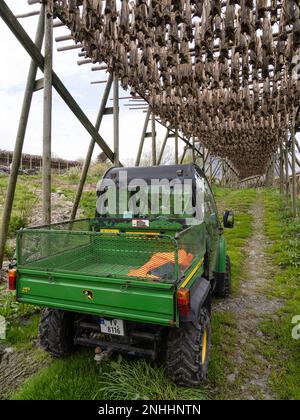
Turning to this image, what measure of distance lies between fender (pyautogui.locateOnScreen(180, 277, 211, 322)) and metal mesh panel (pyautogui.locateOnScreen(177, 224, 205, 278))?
259mm

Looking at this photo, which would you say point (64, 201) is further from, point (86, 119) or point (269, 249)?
point (269, 249)

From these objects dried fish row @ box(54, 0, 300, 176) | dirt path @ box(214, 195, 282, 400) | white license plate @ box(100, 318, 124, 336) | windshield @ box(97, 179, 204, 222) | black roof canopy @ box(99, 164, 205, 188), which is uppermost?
dried fish row @ box(54, 0, 300, 176)

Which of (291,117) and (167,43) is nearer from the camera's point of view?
(167,43)

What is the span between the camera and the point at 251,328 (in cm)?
405

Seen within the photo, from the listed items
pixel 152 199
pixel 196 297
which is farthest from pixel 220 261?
pixel 196 297

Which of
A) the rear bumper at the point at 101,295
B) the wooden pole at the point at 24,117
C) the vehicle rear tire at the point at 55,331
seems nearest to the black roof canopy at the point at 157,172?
the wooden pole at the point at 24,117

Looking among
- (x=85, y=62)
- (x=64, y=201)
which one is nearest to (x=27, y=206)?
(x=64, y=201)

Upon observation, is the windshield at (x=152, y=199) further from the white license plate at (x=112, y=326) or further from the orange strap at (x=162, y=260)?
the white license plate at (x=112, y=326)

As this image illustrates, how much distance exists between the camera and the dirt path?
9.52 feet

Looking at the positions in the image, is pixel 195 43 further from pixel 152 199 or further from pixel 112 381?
pixel 112 381

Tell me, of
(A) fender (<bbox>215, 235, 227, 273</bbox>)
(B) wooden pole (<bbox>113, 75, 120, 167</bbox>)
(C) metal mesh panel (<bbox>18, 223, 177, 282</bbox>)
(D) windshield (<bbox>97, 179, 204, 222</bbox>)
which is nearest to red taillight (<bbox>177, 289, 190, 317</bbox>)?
(C) metal mesh panel (<bbox>18, 223, 177, 282</bbox>)

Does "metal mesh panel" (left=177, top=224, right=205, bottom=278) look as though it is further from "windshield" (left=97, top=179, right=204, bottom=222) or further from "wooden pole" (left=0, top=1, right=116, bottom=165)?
"wooden pole" (left=0, top=1, right=116, bottom=165)

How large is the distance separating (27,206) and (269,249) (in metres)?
7.57

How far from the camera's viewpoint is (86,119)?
5.07 metres
